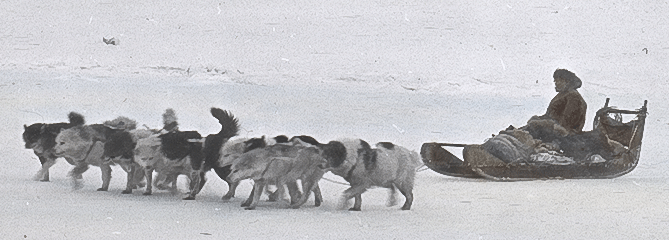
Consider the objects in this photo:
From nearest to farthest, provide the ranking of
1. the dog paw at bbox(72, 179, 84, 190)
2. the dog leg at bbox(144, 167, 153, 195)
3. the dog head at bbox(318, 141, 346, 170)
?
the dog head at bbox(318, 141, 346, 170)
the dog leg at bbox(144, 167, 153, 195)
the dog paw at bbox(72, 179, 84, 190)

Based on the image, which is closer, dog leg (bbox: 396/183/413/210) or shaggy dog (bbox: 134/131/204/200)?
dog leg (bbox: 396/183/413/210)

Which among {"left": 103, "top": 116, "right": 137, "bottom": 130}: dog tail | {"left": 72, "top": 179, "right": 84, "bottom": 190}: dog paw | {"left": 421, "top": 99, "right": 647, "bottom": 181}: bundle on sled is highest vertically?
{"left": 103, "top": 116, "right": 137, "bottom": 130}: dog tail

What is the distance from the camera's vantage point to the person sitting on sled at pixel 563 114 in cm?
859

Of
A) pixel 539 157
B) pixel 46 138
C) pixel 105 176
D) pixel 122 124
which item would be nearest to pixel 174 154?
pixel 105 176

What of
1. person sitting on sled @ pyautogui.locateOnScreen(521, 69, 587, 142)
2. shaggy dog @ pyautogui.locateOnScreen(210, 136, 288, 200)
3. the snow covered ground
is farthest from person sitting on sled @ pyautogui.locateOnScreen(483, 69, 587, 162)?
shaggy dog @ pyautogui.locateOnScreen(210, 136, 288, 200)

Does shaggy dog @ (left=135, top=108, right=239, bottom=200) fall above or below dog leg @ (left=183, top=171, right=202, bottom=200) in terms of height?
above

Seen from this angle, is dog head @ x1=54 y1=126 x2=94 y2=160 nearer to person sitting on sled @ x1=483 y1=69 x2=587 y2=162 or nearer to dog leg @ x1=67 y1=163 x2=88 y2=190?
dog leg @ x1=67 y1=163 x2=88 y2=190

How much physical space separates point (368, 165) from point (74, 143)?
8.12 ft

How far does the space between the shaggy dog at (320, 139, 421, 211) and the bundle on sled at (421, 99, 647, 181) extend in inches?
80.1

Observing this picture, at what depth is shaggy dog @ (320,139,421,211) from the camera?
6.45 m

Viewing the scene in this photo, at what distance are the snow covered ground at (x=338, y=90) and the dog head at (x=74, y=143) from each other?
29cm

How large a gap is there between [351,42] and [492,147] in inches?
321

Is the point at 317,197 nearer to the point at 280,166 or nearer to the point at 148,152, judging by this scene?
the point at 280,166

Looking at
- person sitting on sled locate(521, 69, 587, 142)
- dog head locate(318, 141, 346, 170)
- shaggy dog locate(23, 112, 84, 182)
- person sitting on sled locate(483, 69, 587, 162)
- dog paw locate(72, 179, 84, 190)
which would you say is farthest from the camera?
person sitting on sled locate(521, 69, 587, 142)
